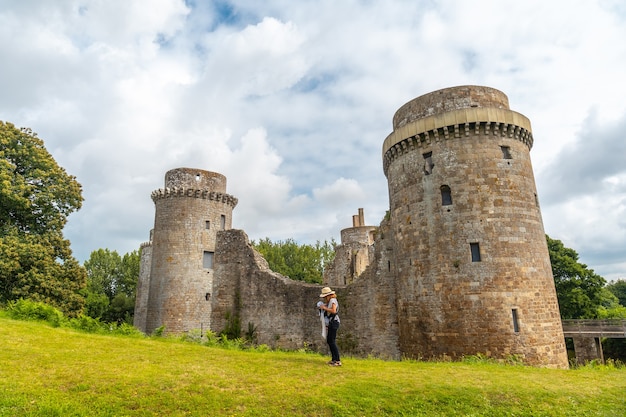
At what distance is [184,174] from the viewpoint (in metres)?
27.4

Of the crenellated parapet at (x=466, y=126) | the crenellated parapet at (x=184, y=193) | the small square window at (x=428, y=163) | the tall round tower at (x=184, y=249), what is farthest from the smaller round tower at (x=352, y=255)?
the crenellated parapet at (x=466, y=126)

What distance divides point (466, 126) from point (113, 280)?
49626 mm

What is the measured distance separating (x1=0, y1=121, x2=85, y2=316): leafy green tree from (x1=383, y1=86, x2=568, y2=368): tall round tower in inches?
745

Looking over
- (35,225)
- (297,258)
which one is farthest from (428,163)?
(297,258)

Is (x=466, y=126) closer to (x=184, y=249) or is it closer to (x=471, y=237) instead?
(x=471, y=237)

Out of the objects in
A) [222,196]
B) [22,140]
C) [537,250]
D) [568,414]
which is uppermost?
[22,140]

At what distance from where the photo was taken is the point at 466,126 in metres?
16.5

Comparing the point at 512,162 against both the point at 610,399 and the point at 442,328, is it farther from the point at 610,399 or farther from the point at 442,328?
the point at 610,399

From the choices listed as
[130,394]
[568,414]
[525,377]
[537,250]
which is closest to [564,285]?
[537,250]

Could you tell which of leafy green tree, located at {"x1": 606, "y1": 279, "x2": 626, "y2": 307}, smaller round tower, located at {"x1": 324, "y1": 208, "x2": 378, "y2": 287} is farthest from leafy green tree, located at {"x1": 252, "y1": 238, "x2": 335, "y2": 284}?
leafy green tree, located at {"x1": 606, "y1": 279, "x2": 626, "y2": 307}

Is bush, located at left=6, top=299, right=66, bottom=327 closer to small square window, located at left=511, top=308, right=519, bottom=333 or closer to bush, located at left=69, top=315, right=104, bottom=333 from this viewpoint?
bush, located at left=69, top=315, right=104, bottom=333

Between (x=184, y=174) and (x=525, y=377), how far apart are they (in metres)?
23.3

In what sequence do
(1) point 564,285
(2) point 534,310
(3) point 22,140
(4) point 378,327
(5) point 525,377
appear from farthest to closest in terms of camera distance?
(1) point 564,285 → (3) point 22,140 → (4) point 378,327 → (2) point 534,310 → (5) point 525,377

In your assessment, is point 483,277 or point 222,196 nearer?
point 483,277
